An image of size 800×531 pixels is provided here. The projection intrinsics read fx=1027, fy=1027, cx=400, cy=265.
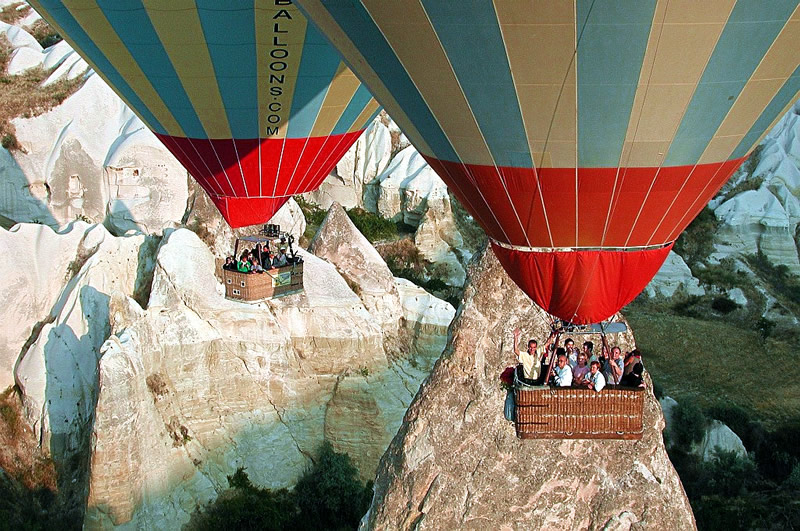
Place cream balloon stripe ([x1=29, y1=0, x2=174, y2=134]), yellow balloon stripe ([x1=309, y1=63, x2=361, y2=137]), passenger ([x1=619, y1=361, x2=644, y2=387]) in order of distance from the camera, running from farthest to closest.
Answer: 1. yellow balloon stripe ([x1=309, y1=63, x2=361, y2=137])
2. cream balloon stripe ([x1=29, y1=0, x2=174, y2=134])
3. passenger ([x1=619, y1=361, x2=644, y2=387])

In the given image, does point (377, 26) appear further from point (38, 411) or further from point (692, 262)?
point (692, 262)

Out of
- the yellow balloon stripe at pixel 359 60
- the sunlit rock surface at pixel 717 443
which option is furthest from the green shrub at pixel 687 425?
the yellow balloon stripe at pixel 359 60

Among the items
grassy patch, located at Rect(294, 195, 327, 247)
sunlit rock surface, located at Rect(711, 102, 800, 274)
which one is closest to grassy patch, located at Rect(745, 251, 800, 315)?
sunlit rock surface, located at Rect(711, 102, 800, 274)

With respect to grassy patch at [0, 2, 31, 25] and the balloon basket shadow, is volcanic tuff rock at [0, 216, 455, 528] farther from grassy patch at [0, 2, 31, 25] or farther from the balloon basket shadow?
grassy patch at [0, 2, 31, 25]

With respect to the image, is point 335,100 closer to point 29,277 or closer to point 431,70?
point 431,70

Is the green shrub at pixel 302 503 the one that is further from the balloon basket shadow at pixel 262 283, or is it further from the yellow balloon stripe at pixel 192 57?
the yellow balloon stripe at pixel 192 57

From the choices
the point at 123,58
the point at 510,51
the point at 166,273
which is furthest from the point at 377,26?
the point at 166,273
